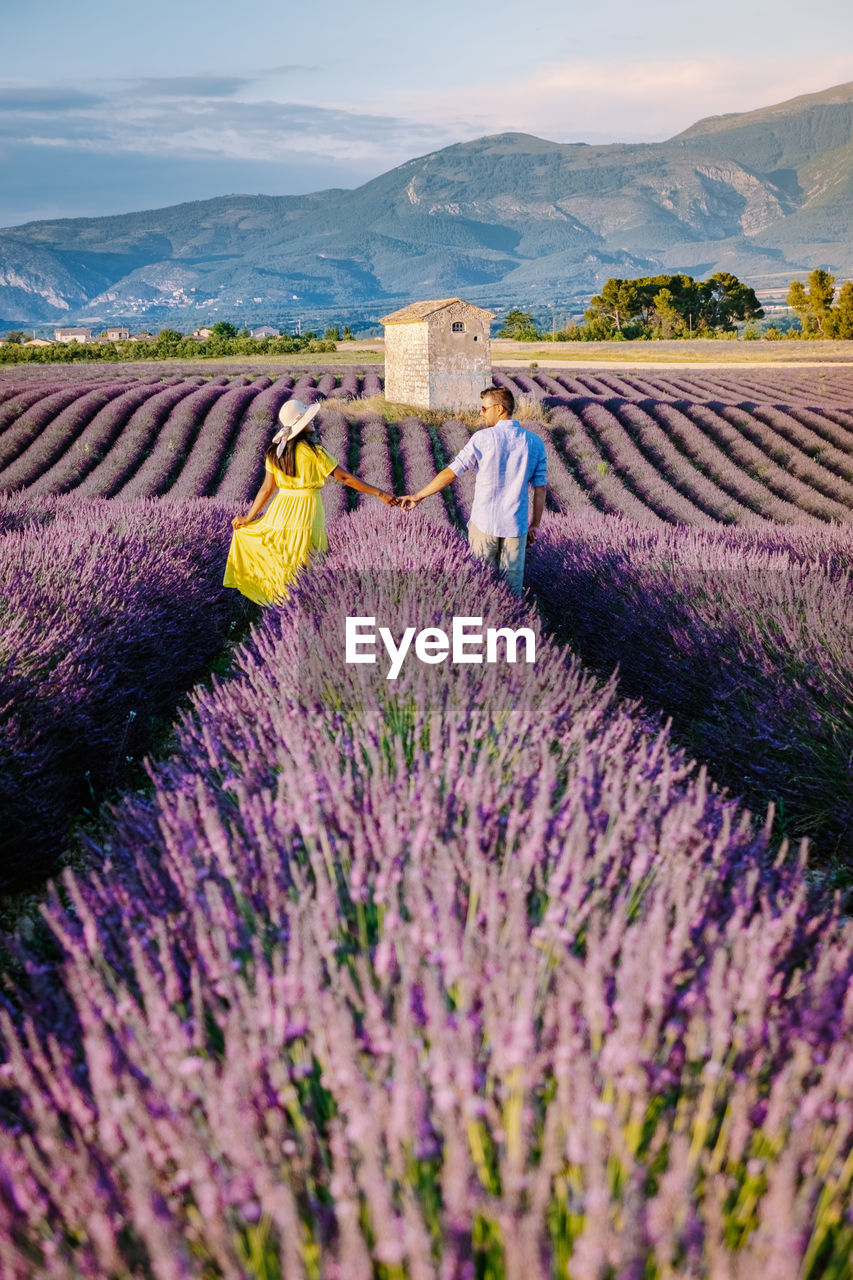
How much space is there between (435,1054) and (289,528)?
4596 millimetres

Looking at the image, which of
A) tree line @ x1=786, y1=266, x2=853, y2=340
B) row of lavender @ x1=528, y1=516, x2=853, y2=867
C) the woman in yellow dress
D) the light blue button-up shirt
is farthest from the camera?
tree line @ x1=786, y1=266, x2=853, y2=340

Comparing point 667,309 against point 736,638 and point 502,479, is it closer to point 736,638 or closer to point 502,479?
point 502,479

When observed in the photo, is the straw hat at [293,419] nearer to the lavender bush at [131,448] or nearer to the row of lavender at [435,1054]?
the row of lavender at [435,1054]

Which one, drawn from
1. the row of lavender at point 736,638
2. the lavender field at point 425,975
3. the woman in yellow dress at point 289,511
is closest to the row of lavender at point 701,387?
the row of lavender at point 736,638

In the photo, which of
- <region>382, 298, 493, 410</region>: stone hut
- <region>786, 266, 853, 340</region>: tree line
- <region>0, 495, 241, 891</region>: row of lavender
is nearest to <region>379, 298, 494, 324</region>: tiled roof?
<region>382, 298, 493, 410</region>: stone hut

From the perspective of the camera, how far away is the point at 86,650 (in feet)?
12.1

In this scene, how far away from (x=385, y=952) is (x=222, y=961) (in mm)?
219

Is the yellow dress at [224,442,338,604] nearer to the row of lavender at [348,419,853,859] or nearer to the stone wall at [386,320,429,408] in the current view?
the row of lavender at [348,419,853,859]

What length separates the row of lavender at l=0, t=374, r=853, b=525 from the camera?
12.5m

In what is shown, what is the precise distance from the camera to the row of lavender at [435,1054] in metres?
0.85

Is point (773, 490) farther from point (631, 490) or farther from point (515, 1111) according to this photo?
point (515, 1111)

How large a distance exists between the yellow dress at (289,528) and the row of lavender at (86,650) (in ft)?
1.67

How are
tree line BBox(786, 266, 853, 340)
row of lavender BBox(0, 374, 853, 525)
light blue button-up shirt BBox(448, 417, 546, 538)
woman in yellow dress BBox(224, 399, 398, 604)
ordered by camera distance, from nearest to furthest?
light blue button-up shirt BBox(448, 417, 546, 538) → woman in yellow dress BBox(224, 399, 398, 604) → row of lavender BBox(0, 374, 853, 525) → tree line BBox(786, 266, 853, 340)

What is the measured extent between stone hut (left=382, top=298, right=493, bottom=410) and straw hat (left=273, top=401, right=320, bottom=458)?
562 inches
